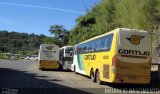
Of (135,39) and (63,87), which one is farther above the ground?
(135,39)

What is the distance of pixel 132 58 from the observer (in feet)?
67.6

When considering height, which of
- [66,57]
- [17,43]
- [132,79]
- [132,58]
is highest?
[17,43]

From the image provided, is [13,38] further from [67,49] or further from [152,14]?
[152,14]

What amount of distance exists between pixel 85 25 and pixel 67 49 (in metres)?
33.7

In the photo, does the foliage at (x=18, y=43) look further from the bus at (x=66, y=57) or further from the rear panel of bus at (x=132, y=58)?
the rear panel of bus at (x=132, y=58)

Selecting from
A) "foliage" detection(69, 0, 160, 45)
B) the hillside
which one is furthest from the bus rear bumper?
the hillside

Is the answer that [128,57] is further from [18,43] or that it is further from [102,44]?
[18,43]

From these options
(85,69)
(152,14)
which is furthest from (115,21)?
(85,69)

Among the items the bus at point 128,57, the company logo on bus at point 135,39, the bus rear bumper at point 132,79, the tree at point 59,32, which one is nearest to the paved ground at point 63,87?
the bus rear bumper at point 132,79

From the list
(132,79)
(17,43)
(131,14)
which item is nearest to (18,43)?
(17,43)

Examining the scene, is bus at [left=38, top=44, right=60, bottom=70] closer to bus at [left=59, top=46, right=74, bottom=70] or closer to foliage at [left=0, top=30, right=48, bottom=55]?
bus at [left=59, top=46, right=74, bottom=70]

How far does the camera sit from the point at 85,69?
95.8 ft

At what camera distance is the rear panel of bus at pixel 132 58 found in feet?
67.0

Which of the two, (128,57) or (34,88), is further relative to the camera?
(128,57)
